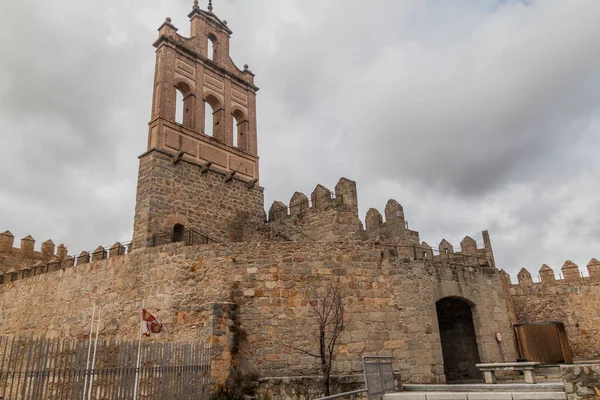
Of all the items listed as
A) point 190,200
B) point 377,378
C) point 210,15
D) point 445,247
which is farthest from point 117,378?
point 210,15

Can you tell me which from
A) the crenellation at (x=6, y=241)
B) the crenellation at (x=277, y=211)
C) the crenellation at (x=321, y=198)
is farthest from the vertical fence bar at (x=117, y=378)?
the crenellation at (x=6, y=241)

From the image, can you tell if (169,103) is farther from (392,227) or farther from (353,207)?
(392,227)

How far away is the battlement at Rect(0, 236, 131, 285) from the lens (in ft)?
54.8

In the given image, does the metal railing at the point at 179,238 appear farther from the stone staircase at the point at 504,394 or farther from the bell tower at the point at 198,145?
the stone staircase at the point at 504,394

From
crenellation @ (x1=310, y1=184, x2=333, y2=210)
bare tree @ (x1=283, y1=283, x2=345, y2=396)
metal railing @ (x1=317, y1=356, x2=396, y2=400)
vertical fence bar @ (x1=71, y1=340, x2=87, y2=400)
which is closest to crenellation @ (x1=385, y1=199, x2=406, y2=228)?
crenellation @ (x1=310, y1=184, x2=333, y2=210)

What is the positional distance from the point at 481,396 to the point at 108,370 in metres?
7.53

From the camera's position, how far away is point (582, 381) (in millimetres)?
6734

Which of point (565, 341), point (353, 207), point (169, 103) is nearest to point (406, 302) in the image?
point (353, 207)

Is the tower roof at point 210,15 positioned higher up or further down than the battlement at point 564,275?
higher up

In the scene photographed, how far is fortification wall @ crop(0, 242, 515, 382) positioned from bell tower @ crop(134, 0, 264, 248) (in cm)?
263

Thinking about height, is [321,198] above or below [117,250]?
above

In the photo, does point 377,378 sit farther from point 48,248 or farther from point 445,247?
point 48,248

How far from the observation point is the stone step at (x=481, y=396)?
830 centimetres

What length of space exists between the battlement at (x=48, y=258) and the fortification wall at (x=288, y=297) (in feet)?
4.18
